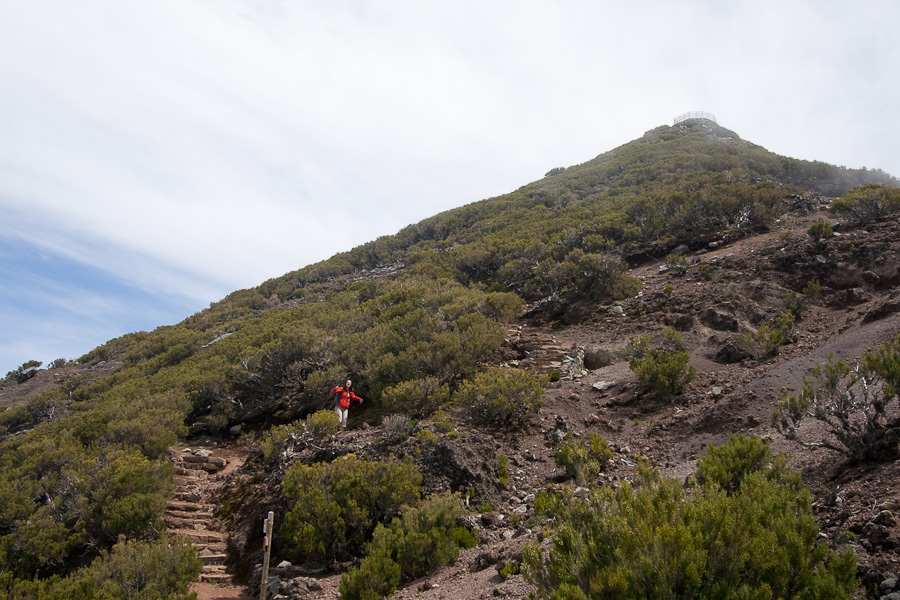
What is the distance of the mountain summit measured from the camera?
4.62 m

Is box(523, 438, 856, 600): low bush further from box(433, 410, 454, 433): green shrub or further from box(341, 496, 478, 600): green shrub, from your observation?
box(433, 410, 454, 433): green shrub

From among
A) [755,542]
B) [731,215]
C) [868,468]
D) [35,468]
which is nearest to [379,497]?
[755,542]

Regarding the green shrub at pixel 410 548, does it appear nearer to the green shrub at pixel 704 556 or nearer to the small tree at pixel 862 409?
the green shrub at pixel 704 556

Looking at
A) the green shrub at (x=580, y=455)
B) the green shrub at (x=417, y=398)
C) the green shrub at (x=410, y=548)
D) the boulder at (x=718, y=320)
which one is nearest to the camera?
the green shrub at (x=410, y=548)

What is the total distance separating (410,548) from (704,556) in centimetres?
469

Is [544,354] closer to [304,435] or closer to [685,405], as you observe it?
[685,405]

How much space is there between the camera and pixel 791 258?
1491cm

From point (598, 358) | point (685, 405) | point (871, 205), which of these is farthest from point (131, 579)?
point (871, 205)

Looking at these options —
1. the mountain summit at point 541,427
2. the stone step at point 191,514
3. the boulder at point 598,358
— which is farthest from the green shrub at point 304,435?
the boulder at point 598,358

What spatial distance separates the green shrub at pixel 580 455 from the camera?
8758 millimetres

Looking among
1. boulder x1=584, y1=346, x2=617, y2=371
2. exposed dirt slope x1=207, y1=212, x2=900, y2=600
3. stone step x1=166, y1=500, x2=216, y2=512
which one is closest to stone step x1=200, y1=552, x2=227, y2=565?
exposed dirt slope x1=207, y1=212, x2=900, y2=600

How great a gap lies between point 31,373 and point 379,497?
1325 inches

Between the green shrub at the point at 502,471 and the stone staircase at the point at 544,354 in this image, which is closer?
the green shrub at the point at 502,471

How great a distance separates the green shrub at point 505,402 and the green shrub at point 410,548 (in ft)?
9.81
